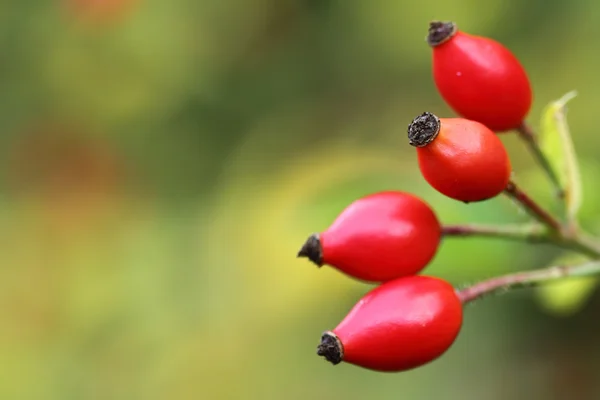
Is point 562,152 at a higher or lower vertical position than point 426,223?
lower

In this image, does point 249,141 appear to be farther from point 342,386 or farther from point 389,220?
point 389,220

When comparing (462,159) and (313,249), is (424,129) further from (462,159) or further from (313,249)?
(313,249)

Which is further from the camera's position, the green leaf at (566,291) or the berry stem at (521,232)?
the green leaf at (566,291)

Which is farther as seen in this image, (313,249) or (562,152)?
(562,152)

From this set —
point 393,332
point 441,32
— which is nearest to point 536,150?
point 441,32

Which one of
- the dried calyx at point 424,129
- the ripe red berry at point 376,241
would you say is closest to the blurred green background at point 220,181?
the ripe red berry at point 376,241

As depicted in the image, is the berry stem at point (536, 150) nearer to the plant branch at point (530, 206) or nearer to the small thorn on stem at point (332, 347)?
the plant branch at point (530, 206)

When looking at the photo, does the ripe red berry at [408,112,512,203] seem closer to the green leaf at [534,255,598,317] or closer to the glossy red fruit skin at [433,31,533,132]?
the glossy red fruit skin at [433,31,533,132]
